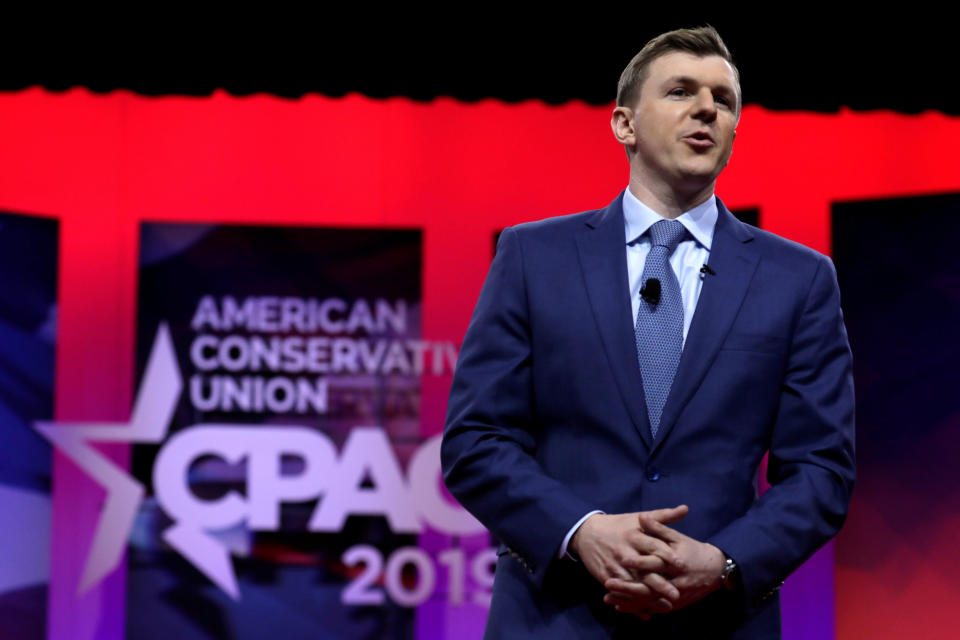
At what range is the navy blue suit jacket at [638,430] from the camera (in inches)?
53.7

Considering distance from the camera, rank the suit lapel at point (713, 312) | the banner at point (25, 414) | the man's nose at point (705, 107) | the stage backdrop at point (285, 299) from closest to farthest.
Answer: the suit lapel at point (713, 312) → the man's nose at point (705, 107) → the banner at point (25, 414) → the stage backdrop at point (285, 299)

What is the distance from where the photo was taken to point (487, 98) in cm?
407

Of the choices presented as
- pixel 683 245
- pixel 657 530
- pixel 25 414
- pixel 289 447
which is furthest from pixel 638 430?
pixel 25 414

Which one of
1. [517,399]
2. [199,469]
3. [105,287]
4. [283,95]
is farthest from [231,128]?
[517,399]

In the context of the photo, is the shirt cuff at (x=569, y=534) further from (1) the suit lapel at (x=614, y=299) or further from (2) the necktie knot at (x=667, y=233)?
(2) the necktie knot at (x=667, y=233)

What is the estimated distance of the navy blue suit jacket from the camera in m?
1.36

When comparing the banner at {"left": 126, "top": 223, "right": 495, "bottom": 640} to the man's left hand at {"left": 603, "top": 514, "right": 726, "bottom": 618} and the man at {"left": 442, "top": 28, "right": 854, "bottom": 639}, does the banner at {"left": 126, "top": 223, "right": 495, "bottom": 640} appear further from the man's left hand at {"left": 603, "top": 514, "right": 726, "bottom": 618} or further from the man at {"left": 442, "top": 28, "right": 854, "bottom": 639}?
the man's left hand at {"left": 603, "top": 514, "right": 726, "bottom": 618}

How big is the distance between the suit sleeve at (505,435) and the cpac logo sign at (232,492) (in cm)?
287

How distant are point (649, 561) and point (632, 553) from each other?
0.02m

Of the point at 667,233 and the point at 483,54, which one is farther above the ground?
the point at 483,54

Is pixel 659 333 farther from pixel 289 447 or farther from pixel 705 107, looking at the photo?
pixel 289 447

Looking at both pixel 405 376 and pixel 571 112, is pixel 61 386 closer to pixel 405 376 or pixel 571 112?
pixel 405 376

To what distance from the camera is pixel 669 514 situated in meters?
1.27

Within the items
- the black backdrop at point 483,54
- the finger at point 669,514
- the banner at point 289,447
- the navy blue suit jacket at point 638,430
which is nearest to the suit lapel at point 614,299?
the navy blue suit jacket at point 638,430
